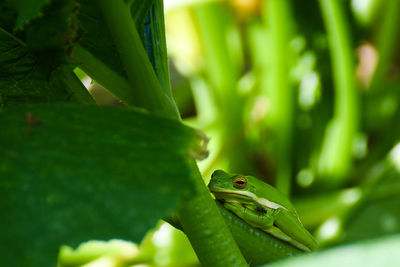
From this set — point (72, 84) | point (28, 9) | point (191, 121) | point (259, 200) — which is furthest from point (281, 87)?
point (28, 9)

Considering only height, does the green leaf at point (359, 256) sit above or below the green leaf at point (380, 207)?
below

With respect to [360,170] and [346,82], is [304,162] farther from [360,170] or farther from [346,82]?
[346,82]

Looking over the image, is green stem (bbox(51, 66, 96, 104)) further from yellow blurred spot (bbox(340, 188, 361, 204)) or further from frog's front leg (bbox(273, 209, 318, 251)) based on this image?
yellow blurred spot (bbox(340, 188, 361, 204))

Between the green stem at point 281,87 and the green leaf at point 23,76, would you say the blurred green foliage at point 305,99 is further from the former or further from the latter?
the green leaf at point 23,76

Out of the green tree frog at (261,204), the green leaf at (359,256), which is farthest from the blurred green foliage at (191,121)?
the green tree frog at (261,204)

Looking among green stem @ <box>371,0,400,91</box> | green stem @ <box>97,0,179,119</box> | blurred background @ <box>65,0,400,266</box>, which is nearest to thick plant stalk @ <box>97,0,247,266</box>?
green stem @ <box>97,0,179,119</box>

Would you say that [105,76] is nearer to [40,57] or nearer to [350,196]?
[40,57]

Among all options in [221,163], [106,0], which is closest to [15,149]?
[106,0]
